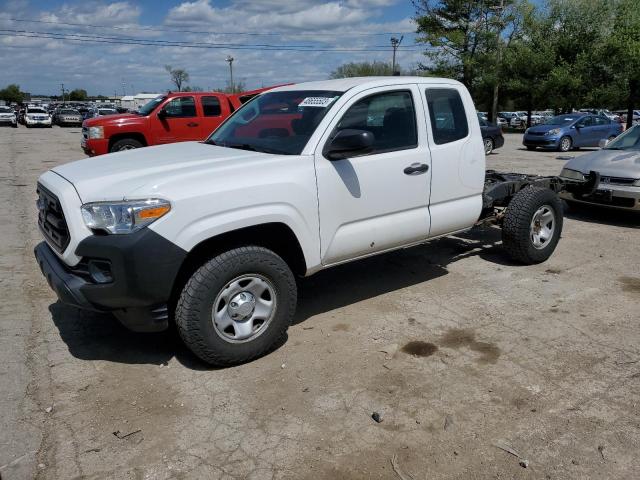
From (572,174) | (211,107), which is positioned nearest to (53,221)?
(572,174)

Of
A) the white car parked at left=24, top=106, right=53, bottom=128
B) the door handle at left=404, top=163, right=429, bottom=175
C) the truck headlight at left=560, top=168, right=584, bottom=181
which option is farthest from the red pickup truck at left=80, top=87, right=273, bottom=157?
the white car parked at left=24, top=106, right=53, bottom=128

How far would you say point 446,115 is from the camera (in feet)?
16.5

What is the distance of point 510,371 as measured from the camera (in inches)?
150

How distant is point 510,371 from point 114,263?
106 inches

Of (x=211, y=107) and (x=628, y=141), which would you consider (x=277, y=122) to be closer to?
(x=628, y=141)

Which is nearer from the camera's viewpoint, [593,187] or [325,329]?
[325,329]

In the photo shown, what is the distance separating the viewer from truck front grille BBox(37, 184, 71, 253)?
11.8ft

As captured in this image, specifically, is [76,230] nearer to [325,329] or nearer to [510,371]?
[325,329]

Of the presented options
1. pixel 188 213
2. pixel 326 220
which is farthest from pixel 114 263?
pixel 326 220

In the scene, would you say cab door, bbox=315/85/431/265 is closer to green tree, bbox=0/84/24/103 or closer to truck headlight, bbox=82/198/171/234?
truck headlight, bbox=82/198/171/234

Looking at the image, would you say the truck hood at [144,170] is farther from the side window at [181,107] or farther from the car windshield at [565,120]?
the car windshield at [565,120]

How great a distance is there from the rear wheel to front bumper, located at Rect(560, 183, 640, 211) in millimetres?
13865

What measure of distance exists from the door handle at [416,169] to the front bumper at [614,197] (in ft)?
14.5

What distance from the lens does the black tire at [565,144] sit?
68.2ft
